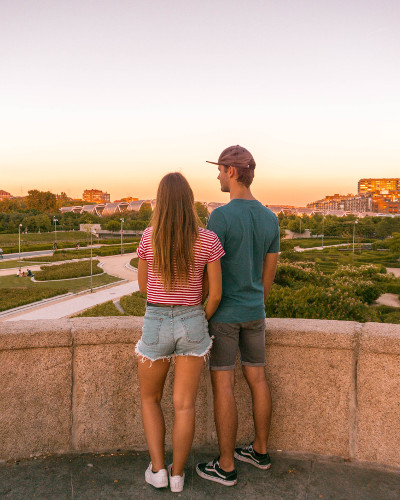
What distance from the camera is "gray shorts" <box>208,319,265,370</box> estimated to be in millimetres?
2790

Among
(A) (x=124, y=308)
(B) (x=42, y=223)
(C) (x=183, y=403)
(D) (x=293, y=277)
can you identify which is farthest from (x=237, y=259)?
(B) (x=42, y=223)

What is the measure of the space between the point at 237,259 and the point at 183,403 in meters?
0.93

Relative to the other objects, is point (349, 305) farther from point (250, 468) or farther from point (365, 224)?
point (365, 224)

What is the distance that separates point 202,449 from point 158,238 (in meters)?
1.67

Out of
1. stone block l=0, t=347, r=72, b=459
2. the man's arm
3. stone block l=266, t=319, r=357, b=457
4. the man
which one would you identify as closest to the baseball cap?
the man

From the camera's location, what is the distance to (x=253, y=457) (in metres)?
2.99

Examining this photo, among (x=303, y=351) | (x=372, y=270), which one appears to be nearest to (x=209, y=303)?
(x=303, y=351)

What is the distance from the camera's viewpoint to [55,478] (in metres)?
2.82

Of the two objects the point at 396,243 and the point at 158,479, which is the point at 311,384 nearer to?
the point at 158,479

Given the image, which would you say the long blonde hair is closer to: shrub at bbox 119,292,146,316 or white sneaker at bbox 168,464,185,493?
white sneaker at bbox 168,464,185,493

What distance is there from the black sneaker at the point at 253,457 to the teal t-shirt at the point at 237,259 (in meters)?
0.96

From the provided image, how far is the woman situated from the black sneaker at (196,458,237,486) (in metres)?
0.19

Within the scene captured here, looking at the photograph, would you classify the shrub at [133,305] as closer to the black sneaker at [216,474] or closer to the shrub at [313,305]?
the shrub at [313,305]

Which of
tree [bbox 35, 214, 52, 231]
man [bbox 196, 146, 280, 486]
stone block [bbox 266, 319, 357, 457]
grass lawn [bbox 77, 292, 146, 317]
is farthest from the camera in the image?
tree [bbox 35, 214, 52, 231]
